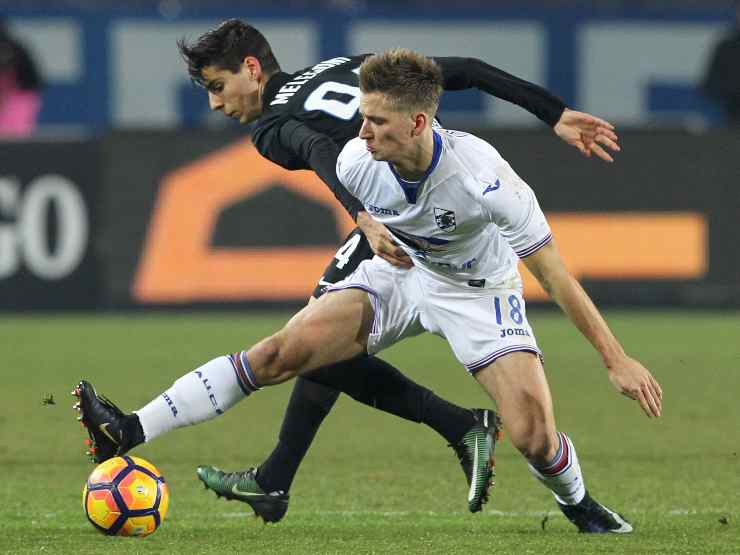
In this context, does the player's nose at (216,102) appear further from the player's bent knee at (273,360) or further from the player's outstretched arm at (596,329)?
the player's outstretched arm at (596,329)

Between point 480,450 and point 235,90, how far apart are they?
170 cm

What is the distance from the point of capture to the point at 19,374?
10.7m

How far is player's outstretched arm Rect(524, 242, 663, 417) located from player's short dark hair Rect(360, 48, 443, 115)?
0.63 metres

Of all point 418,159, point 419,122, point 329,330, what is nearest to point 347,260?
point 329,330

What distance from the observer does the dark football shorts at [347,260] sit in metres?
6.12

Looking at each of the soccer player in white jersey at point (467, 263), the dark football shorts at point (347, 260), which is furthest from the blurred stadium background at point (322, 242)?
the dark football shorts at point (347, 260)

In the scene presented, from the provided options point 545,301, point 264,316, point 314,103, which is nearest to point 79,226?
point 264,316

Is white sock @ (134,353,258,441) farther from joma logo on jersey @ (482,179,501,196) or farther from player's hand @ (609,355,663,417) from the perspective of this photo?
player's hand @ (609,355,663,417)

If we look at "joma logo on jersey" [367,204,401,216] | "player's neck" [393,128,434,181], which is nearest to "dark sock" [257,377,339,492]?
"joma logo on jersey" [367,204,401,216]

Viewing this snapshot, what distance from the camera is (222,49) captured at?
6254mm

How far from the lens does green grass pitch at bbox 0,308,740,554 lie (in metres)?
5.59

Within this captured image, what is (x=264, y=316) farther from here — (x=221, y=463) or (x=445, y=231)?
(x=445, y=231)

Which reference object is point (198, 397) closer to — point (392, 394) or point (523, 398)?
point (392, 394)

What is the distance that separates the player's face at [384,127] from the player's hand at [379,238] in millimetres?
254
